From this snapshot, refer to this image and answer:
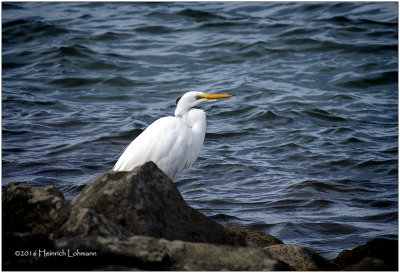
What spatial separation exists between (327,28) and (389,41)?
1.78 meters

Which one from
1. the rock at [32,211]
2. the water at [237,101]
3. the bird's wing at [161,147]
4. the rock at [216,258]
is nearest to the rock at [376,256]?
the rock at [216,258]

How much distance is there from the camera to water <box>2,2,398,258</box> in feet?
21.9

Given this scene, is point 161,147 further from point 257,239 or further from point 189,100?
point 257,239

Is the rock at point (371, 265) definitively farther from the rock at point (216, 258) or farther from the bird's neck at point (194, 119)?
the bird's neck at point (194, 119)

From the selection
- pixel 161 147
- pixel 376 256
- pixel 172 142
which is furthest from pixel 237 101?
pixel 376 256

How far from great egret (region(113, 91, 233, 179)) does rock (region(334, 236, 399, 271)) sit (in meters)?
2.22

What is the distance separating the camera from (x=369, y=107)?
10.1m

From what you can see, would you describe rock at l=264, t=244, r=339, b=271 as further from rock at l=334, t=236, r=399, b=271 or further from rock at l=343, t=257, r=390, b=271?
rock at l=343, t=257, r=390, b=271

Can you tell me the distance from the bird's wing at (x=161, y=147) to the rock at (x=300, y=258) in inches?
72.1

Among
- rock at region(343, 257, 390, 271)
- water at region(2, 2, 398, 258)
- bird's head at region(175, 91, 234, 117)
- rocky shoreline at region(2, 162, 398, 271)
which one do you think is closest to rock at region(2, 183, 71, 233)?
rocky shoreline at region(2, 162, 398, 271)

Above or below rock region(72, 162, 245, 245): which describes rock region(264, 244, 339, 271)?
below

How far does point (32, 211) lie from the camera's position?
11.4 ft

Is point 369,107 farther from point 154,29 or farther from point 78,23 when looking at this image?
point 78,23

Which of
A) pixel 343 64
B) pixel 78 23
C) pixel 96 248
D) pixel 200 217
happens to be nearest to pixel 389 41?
pixel 343 64
